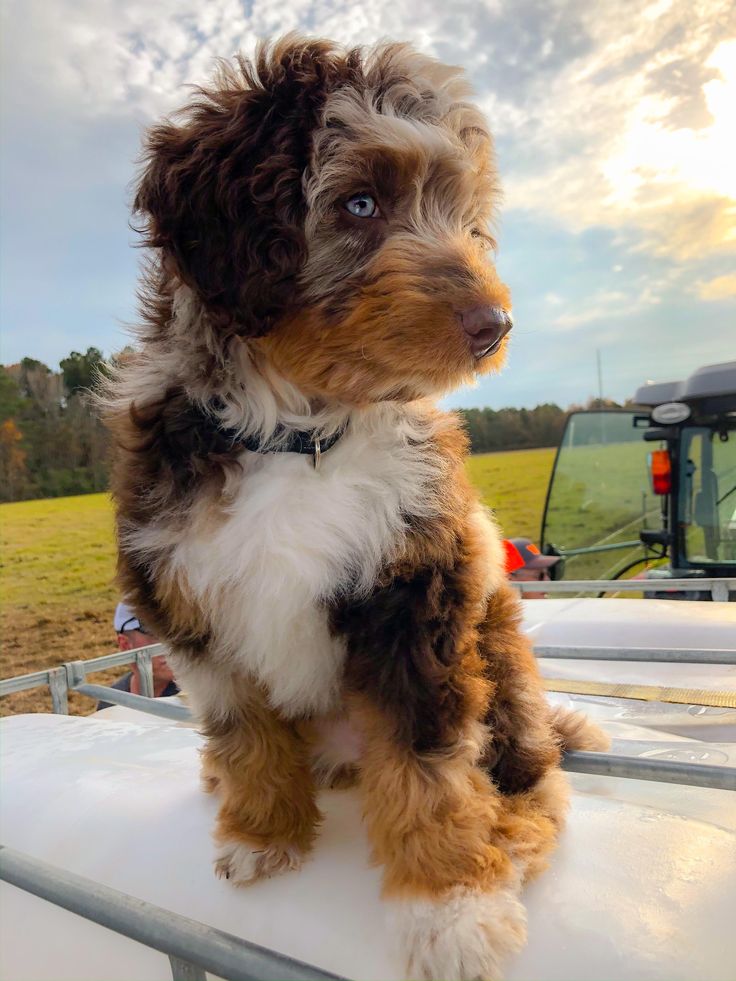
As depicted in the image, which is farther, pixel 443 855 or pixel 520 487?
pixel 520 487

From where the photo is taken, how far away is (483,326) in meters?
1.36

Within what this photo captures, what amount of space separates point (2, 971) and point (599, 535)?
627cm

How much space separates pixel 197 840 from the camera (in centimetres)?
172

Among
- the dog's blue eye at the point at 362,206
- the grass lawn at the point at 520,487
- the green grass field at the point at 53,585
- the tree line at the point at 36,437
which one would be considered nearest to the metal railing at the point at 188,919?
the dog's blue eye at the point at 362,206

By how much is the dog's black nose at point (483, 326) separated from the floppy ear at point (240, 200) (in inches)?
15.3

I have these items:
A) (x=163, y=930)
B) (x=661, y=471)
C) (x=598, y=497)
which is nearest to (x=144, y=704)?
(x=163, y=930)

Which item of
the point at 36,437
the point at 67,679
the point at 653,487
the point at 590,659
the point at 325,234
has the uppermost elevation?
the point at 325,234

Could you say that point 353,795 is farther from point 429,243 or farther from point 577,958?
point 429,243

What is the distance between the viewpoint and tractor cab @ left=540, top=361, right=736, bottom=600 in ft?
17.6

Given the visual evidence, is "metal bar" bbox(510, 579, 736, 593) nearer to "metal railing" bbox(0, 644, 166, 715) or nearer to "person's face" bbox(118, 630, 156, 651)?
"metal railing" bbox(0, 644, 166, 715)

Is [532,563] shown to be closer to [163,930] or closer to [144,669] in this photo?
[144,669]

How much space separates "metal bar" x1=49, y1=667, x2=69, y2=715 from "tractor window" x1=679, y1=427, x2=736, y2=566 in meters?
4.75

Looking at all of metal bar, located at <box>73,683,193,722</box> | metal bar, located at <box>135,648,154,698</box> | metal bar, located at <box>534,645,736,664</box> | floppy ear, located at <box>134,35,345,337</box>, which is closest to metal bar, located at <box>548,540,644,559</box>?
metal bar, located at <box>534,645,736,664</box>

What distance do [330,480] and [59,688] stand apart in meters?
2.02
